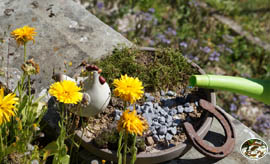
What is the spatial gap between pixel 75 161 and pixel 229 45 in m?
2.25

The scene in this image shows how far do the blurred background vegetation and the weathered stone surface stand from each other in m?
0.46

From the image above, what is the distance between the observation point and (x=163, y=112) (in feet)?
7.77

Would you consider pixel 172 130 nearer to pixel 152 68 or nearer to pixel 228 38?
pixel 152 68

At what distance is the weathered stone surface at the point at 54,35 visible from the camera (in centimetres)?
273

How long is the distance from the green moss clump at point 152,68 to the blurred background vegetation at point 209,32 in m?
0.55

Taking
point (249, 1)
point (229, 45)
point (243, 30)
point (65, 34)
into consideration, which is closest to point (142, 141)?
point (65, 34)

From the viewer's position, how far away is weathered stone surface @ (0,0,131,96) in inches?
108

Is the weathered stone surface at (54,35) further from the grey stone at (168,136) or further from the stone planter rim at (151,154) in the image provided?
the grey stone at (168,136)

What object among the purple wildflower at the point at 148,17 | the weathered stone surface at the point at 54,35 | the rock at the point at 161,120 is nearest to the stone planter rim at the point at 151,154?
the rock at the point at 161,120

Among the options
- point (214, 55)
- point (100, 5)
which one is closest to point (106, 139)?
point (214, 55)

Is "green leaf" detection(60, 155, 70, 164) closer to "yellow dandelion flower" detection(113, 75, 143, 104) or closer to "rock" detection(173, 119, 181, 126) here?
"yellow dandelion flower" detection(113, 75, 143, 104)

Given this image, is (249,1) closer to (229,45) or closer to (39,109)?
(229,45)

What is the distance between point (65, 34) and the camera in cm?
297

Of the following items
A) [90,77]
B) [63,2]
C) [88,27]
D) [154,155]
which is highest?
[63,2]
